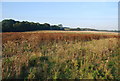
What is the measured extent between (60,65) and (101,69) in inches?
52.7

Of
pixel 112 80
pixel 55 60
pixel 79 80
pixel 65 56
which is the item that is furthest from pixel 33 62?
pixel 112 80

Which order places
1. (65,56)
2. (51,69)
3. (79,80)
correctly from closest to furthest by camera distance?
(79,80) → (51,69) → (65,56)

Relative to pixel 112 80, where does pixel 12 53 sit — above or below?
above

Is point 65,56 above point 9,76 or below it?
above

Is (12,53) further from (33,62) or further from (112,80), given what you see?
(112,80)

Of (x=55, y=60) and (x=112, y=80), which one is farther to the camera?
(x=55, y=60)

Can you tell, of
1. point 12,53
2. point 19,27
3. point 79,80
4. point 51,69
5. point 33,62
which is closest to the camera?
point 79,80

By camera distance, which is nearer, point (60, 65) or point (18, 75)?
point (18, 75)

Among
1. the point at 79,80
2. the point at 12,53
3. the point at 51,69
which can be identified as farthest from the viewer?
the point at 12,53

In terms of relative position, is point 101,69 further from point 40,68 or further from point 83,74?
point 40,68

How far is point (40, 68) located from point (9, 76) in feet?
3.05

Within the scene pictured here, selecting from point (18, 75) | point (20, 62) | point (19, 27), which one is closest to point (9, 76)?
point (18, 75)

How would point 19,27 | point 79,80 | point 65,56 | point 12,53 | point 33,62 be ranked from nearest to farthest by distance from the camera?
1. point 79,80
2. point 33,62
3. point 65,56
4. point 12,53
5. point 19,27

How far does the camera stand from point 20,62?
3799 mm
